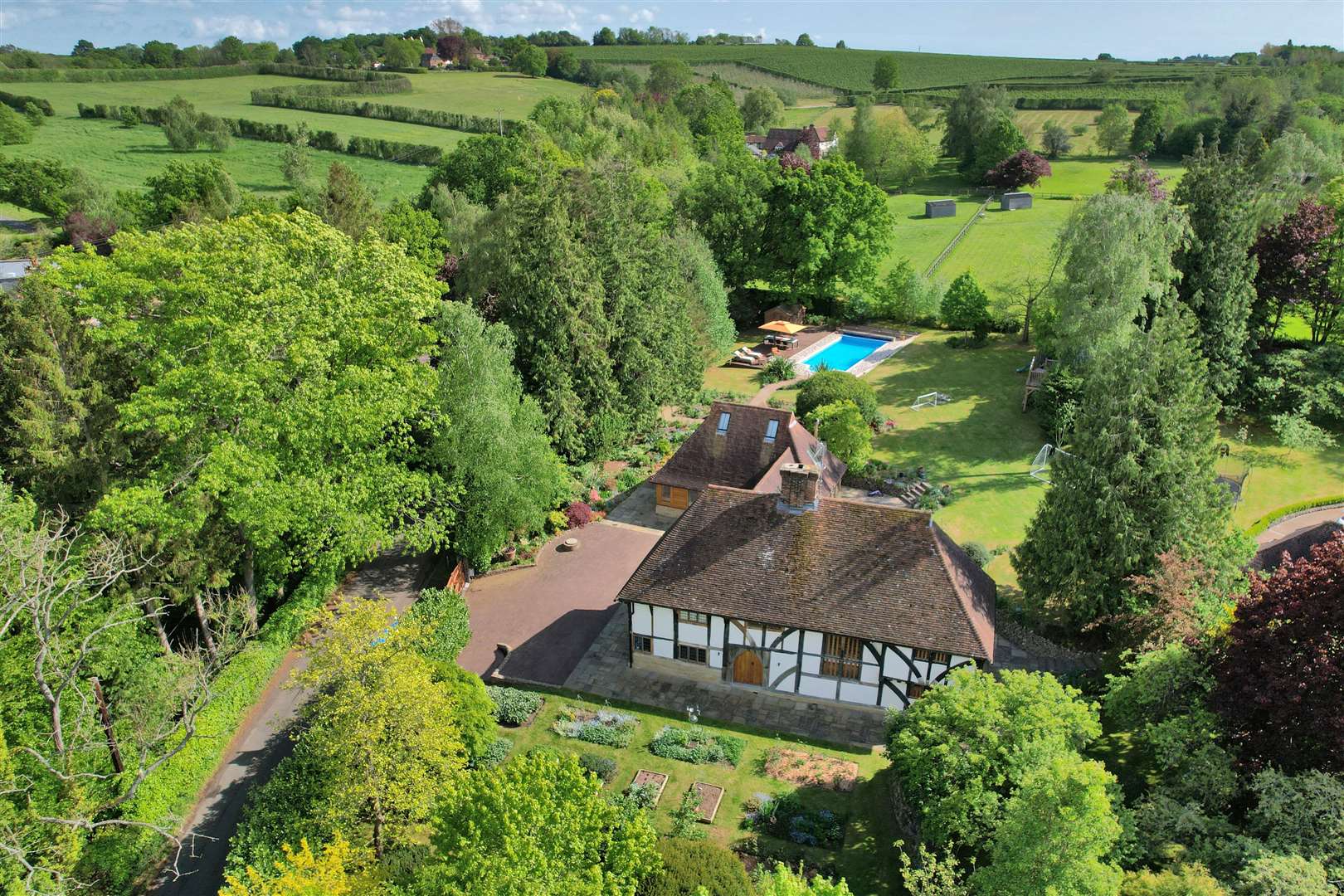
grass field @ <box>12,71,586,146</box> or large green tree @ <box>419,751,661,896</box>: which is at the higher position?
grass field @ <box>12,71,586,146</box>

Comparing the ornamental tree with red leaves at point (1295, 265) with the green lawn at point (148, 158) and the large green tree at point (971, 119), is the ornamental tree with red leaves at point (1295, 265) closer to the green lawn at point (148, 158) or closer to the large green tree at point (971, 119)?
the large green tree at point (971, 119)

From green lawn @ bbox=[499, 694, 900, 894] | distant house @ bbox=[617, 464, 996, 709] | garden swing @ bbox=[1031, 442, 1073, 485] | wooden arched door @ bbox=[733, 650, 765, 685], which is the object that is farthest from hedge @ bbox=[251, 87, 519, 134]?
green lawn @ bbox=[499, 694, 900, 894]

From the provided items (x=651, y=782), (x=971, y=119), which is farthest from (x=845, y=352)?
(x=971, y=119)

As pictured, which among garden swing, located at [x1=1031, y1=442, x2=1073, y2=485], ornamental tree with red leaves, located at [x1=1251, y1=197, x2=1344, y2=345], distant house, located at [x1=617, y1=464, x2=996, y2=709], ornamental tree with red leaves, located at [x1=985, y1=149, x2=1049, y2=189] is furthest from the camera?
ornamental tree with red leaves, located at [x1=985, y1=149, x2=1049, y2=189]

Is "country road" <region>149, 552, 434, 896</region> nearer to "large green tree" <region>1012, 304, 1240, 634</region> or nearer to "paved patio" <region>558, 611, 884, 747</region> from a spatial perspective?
"paved patio" <region>558, 611, 884, 747</region>

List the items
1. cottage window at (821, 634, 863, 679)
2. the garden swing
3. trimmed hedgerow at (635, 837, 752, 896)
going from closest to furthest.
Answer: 1. trimmed hedgerow at (635, 837, 752, 896)
2. cottage window at (821, 634, 863, 679)
3. the garden swing

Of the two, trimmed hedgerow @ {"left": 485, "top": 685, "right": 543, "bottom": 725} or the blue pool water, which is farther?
the blue pool water

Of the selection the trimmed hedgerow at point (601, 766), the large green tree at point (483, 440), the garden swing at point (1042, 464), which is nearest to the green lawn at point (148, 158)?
the large green tree at point (483, 440)

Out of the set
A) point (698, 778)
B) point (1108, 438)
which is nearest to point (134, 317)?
point (698, 778)
